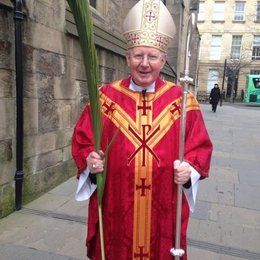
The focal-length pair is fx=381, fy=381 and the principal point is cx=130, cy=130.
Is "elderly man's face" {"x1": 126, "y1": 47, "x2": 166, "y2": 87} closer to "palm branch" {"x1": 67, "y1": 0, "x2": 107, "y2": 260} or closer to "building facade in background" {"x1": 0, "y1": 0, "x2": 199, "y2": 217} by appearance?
"palm branch" {"x1": 67, "y1": 0, "x2": 107, "y2": 260}

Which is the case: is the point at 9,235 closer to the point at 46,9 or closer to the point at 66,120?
the point at 66,120

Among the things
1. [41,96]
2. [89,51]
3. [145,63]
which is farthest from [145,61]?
[41,96]

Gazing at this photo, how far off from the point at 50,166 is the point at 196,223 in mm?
2202

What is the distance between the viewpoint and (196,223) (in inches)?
175

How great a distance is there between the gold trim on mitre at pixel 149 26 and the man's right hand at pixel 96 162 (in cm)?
69

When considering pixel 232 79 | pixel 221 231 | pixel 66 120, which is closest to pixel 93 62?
pixel 221 231

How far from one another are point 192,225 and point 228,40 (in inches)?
1756

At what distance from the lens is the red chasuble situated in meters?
2.32

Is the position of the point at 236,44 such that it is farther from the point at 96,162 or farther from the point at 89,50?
the point at 89,50

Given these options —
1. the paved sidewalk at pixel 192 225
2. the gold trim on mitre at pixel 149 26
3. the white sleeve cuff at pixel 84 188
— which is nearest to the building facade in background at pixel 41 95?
the paved sidewalk at pixel 192 225

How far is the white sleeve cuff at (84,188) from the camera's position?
2.42 metres

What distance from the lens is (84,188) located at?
247 centimetres

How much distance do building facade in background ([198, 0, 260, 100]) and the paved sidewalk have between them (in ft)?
134

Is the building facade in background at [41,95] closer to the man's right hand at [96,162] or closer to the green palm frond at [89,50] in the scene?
the man's right hand at [96,162]
